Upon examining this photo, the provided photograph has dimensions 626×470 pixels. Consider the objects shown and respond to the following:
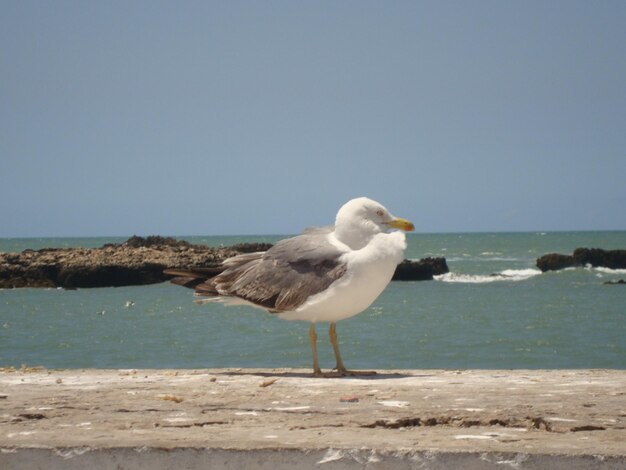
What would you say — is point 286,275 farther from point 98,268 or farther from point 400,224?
point 98,268

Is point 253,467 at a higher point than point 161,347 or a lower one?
higher

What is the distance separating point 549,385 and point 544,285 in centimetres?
3797

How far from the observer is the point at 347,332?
71.8 feet

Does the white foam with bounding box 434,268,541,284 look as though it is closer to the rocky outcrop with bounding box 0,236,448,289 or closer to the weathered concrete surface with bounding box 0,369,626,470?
the rocky outcrop with bounding box 0,236,448,289

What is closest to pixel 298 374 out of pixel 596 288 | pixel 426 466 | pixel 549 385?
pixel 549 385

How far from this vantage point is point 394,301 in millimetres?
33344

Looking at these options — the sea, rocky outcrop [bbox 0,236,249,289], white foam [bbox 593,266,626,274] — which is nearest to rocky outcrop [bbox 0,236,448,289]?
rocky outcrop [bbox 0,236,249,289]

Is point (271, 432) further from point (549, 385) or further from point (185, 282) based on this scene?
point (185, 282)

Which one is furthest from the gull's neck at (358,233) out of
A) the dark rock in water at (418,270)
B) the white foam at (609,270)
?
the white foam at (609,270)

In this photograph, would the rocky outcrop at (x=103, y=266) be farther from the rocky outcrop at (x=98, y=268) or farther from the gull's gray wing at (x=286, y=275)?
the gull's gray wing at (x=286, y=275)

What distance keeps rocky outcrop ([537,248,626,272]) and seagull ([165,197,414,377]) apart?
47082mm

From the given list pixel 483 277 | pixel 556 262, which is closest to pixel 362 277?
pixel 483 277

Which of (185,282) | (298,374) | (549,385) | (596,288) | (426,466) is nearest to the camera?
(426,466)

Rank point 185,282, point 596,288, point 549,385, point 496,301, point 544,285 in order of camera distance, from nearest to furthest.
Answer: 1. point 549,385
2. point 185,282
3. point 496,301
4. point 596,288
5. point 544,285
